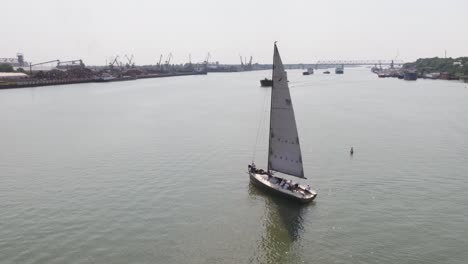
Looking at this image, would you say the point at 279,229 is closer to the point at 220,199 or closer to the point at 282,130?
the point at 220,199

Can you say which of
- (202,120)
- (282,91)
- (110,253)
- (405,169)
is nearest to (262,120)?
(202,120)

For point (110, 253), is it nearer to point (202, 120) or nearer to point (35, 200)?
point (35, 200)

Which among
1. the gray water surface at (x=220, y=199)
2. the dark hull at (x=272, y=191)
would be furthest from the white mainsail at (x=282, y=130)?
the gray water surface at (x=220, y=199)

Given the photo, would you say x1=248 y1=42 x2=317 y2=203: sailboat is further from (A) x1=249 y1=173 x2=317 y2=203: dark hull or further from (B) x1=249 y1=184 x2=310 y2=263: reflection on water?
(B) x1=249 y1=184 x2=310 y2=263: reflection on water

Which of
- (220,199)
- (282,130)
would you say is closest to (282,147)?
(282,130)

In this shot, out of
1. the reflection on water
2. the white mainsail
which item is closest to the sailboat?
the white mainsail

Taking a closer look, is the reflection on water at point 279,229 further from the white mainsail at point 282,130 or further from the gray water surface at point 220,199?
the white mainsail at point 282,130
